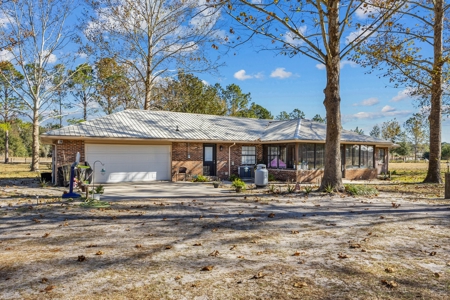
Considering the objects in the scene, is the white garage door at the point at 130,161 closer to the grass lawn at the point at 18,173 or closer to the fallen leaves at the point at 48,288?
the grass lawn at the point at 18,173

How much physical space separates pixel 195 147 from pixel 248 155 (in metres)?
3.68

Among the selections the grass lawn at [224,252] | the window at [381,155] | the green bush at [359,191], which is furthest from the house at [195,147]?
the grass lawn at [224,252]

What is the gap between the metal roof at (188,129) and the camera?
52.3ft

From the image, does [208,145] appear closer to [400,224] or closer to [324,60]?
[324,60]

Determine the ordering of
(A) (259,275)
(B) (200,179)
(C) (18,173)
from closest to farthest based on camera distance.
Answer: (A) (259,275) → (B) (200,179) → (C) (18,173)

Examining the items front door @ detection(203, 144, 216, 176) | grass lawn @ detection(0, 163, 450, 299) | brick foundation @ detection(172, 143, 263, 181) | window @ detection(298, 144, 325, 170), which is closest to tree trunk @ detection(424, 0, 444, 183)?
window @ detection(298, 144, 325, 170)

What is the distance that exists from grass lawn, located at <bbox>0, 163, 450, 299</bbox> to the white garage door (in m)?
7.15

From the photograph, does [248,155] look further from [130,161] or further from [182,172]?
[130,161]

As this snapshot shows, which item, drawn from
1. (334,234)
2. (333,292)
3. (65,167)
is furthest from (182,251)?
(65,167)

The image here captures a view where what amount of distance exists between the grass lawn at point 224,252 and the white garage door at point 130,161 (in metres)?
7.15

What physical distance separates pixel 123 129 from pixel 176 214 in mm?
9968

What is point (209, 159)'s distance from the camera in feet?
61.3

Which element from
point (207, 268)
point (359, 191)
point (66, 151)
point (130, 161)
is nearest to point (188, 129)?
point (130, 161)

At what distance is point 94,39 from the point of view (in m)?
23.2
